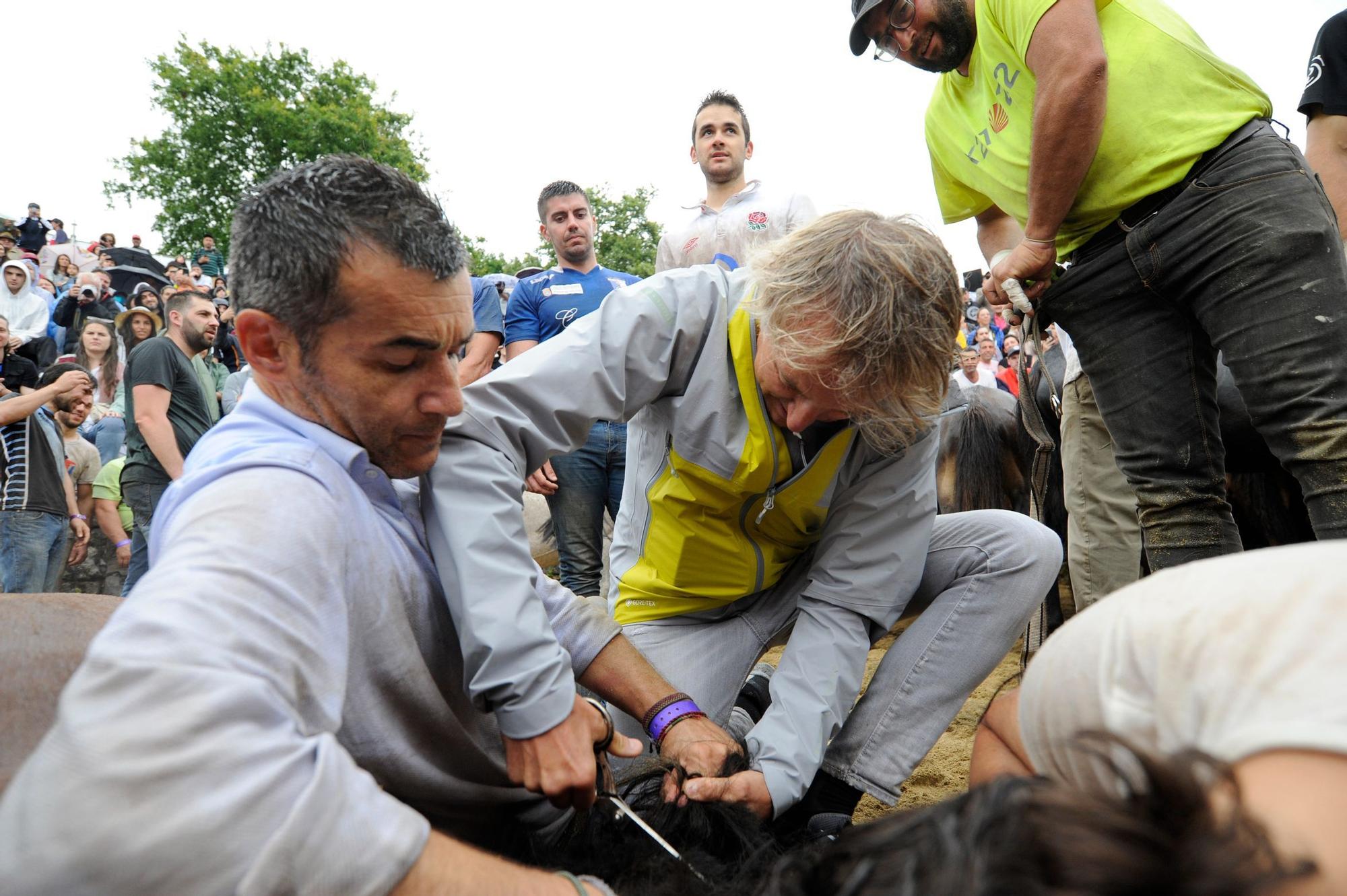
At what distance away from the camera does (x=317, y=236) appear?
146 centimetres

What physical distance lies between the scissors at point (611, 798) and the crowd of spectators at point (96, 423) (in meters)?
2.02

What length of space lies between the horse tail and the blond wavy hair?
2.99 m

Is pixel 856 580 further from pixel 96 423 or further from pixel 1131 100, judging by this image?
pixel 96 423

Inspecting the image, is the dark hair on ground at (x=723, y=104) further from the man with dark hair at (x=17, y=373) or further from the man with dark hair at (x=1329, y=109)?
the man with dark hair at (x=17, y=373)

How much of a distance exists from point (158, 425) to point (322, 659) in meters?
4.05

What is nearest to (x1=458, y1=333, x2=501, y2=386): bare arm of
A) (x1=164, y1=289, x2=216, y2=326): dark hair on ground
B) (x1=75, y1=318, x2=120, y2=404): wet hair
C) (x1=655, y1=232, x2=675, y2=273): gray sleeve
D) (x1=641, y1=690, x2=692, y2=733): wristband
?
(x1=655, y1=232, x2=675, y2=273): gray sleeve

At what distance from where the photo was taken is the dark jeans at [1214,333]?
81.5 inches

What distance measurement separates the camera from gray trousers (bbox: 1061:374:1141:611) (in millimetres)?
3180

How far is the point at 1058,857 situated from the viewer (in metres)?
0.64

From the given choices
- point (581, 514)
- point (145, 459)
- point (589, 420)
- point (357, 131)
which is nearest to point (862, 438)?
point (589, 420)

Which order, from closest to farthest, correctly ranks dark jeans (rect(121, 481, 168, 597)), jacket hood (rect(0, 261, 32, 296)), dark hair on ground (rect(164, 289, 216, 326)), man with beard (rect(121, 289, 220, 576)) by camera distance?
man with beard (rect(121, 289, 220, 576)), dark jeans (rect(121, 481, 168, 597)), dark hair on ground (rect(164, 289, 216, 326)), jacket hood (rect(0, 261, 32, 296))

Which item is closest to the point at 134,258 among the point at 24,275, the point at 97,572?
the point at 24,275

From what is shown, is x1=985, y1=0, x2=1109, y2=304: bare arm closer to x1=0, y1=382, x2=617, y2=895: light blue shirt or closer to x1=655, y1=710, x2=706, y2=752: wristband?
x1=655, y1=710, x2=706, y2=752: wristband

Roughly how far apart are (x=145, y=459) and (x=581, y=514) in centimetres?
238
